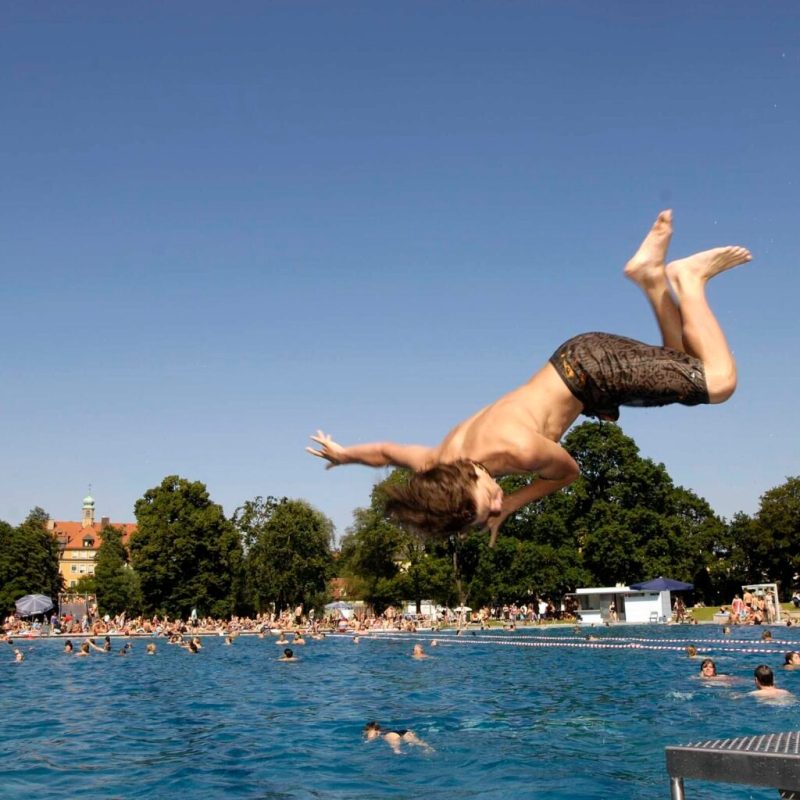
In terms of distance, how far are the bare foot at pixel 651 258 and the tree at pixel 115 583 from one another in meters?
74.7

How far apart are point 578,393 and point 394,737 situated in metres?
11.5

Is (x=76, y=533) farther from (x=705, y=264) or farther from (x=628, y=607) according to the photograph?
(x=705, y=264)

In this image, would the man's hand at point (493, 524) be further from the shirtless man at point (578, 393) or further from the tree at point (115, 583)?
the tree at point (115, 583)

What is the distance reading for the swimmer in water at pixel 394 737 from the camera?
13820 millimetres

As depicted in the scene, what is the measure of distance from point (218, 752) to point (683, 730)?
7.67 metres

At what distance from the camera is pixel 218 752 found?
45.8ft

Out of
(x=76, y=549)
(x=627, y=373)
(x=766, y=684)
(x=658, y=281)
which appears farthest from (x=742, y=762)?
(x=76, y=549)

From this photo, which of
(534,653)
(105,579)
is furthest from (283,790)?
(105,579)

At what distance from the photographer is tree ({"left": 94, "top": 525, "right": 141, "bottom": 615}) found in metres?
79.3

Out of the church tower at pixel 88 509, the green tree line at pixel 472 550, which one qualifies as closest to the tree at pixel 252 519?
the green tree line at pixel 472 550

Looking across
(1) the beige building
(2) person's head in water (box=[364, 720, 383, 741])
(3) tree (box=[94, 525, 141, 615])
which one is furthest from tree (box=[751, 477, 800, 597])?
(1) the beige building

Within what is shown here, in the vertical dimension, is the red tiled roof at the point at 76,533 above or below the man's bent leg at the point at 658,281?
above

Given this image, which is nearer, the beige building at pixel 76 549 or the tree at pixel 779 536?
the tree at pixel 779 536

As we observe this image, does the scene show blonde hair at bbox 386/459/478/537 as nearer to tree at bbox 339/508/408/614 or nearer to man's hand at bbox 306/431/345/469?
man's hand at bbox 306/431/345/469
